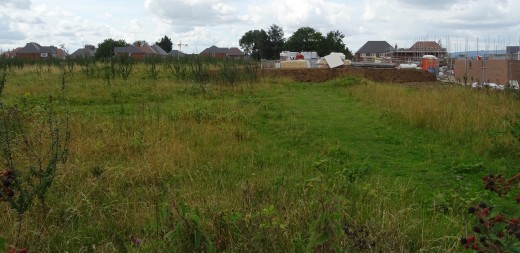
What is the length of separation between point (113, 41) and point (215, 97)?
69.9 m

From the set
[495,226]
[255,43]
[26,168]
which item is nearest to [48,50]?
[255,43]

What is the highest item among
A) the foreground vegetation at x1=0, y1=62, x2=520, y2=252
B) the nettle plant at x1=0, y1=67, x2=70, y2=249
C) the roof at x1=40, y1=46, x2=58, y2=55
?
the roof at x1=40, y1=46, x2=58, y2=55

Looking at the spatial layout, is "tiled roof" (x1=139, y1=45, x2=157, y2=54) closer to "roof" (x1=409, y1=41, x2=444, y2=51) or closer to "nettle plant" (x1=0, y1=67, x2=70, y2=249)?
"roof" (x1=409, y1=41, x2=444, y2=51)

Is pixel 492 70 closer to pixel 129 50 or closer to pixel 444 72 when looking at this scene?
pixel 444 72

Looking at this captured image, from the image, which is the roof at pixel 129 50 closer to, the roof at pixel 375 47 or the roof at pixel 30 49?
the roof at pixel 30 49

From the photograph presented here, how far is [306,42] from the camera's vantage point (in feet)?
234

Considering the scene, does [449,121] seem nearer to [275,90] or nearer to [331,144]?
[331,144]

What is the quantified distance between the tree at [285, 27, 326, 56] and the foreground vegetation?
60.2m

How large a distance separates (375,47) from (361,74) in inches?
2554

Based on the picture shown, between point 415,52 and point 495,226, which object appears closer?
point 495,226

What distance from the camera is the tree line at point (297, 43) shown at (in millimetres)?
70750

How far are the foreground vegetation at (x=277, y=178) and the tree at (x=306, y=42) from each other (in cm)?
6020

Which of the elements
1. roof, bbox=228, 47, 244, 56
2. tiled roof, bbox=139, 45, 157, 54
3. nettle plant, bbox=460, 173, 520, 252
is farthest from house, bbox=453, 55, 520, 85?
roof, bbox=228, 47, 244, 56

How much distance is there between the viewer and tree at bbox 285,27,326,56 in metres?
70.8
